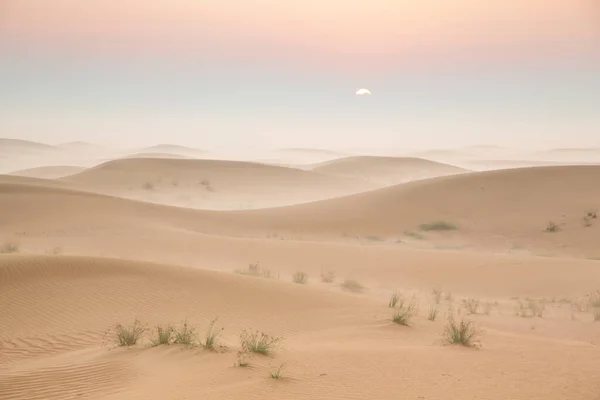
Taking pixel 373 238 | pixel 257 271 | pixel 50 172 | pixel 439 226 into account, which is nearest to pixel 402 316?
pixel 257 271

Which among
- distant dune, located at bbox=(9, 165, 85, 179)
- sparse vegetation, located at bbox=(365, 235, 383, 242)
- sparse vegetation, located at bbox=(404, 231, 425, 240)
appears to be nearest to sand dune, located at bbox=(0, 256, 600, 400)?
sparse vegetation, located at bbox=(365, 235, 383, 242)

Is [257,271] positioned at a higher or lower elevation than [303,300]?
higher

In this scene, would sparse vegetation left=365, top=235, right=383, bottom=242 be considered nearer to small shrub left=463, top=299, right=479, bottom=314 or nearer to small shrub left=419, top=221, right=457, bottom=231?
small shrub left=419, top=221, right=457, bottom=231

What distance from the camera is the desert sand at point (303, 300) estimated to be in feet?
22.2

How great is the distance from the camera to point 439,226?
27.9 metres

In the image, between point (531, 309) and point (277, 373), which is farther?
point (531, 309)

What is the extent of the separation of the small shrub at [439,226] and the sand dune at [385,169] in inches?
2089

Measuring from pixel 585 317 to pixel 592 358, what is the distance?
469 centimetres

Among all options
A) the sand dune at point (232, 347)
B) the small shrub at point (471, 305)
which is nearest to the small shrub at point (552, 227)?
the small shrub at point (471, 305)

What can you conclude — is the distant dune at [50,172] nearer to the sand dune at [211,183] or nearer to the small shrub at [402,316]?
the sand dune at [211,183]

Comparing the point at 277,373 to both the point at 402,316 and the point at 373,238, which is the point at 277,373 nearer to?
the point at 402,316

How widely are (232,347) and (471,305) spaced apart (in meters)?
6.44

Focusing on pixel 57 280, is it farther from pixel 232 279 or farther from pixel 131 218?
pixel 131 218

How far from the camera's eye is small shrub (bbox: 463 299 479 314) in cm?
1235
